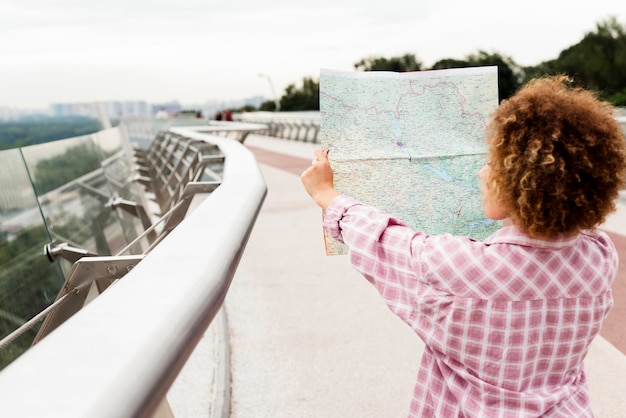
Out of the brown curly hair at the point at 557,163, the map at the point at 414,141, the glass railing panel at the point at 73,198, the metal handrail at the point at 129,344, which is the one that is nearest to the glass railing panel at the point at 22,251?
the glass railing panel at the point at 73,198

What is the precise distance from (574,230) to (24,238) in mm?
2754

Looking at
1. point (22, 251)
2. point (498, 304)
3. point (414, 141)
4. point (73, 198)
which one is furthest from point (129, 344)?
point (73, 198)

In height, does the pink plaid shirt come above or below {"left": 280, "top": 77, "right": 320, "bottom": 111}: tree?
Result: above

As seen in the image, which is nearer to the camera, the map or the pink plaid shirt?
the pink plaid shirt

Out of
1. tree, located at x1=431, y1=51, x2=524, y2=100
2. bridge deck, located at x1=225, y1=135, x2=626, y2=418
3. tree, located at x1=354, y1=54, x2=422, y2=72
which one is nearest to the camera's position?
bridge deck, located at x1=225, y1=135, x2=626, y2=418

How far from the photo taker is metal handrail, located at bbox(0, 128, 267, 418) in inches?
22.8

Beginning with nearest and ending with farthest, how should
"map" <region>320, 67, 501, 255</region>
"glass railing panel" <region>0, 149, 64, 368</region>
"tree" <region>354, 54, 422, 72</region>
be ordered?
"map" <region>320, 67, 501, 255</region>
"glass railing panel" <region>0, 149, 64, 368</region>
"tree" <region>354, 54, 422, 72</region>

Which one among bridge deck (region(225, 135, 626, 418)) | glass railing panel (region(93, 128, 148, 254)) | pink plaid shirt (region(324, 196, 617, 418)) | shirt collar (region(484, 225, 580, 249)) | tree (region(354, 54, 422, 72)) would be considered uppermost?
shirt collar (region(484, 225, 580, 249))

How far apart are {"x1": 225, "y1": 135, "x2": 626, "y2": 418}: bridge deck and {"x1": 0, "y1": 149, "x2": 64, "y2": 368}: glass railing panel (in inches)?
38.8

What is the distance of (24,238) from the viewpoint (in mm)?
3318

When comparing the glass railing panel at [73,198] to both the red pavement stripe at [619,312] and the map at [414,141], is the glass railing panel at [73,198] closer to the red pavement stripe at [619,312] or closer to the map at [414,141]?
the map at [414,141]

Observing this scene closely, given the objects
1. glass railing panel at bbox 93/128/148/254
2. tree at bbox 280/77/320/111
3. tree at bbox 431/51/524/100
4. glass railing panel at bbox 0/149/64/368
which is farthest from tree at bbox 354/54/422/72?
glass railing panel at bbox 0/149/64/368

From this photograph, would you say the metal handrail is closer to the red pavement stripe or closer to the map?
the map

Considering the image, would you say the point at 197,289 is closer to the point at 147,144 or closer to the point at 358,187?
the point at 358,187
